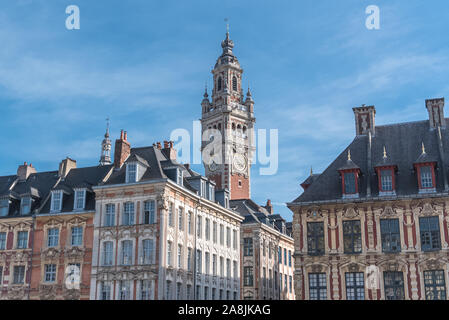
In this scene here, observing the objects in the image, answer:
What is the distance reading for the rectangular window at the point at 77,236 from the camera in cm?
4094

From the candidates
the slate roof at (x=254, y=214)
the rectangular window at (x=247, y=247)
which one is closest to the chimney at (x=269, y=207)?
the slate roof at (x=254, y=214)

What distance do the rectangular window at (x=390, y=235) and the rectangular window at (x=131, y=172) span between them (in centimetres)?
1788

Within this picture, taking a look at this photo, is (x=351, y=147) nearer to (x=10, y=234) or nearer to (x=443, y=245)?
(x=443, y=245)

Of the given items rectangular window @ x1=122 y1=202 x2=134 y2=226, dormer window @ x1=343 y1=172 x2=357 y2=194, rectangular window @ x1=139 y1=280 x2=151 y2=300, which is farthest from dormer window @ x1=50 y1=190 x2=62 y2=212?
dormer window @ x1=343 y1=172 x2=357 y2=194

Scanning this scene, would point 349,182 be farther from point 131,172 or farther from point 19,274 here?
point 19,274

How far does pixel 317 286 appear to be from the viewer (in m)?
33.9

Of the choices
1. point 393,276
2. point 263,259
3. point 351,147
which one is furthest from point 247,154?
point 393,276

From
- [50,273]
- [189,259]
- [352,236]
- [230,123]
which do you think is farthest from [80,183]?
[230,123]

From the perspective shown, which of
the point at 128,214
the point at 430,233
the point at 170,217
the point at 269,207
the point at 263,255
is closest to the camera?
the point at 430,233

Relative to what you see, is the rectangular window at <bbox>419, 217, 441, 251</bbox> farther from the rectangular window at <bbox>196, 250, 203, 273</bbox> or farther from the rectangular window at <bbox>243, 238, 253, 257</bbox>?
the rectangular window at <bbox>243, 238, 253, 257</bbox>

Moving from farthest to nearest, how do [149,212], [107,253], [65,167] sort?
[65,167], [107,253], [149,212]

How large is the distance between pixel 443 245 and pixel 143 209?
20155 mm

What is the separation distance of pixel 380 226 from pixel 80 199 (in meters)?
22.3
